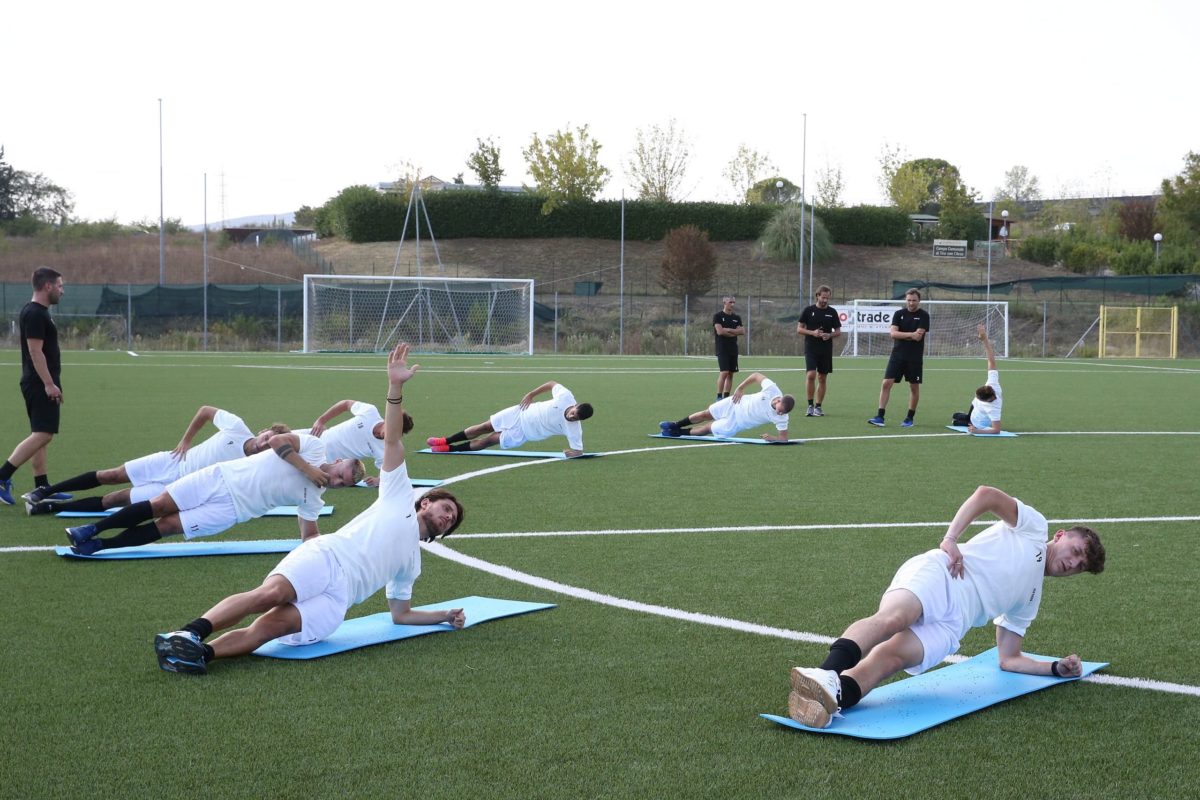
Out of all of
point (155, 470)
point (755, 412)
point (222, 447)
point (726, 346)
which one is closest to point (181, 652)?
point (222, 447)

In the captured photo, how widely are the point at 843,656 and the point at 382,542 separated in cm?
238

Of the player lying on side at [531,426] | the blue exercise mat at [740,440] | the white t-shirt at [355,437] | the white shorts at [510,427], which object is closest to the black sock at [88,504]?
the white t-shirt at [355,437]

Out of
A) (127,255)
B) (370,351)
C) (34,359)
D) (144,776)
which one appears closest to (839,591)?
(144,776)

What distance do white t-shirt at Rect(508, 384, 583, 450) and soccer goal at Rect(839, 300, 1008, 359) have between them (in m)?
31.4

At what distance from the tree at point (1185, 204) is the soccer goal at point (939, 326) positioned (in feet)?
90.0

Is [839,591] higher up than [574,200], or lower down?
lower down

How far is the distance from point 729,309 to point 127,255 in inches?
1996

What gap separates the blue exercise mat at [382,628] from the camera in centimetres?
593

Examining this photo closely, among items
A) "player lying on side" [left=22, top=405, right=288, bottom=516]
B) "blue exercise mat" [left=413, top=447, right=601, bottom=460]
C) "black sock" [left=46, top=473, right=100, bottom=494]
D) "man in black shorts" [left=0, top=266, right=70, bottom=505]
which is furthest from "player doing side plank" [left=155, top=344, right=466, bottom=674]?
"blue exercise mat" [left=413, top=447, right=601, bottom=460]

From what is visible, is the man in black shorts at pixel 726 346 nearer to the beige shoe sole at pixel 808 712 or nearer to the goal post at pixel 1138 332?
the beige shoe sole at pixel 808 712

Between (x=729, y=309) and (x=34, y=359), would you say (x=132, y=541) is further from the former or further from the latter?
(x=729, y=309)

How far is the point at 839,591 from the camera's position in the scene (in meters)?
7.34

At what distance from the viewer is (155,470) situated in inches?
370

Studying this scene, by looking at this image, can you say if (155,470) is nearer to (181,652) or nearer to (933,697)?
(181,652)
